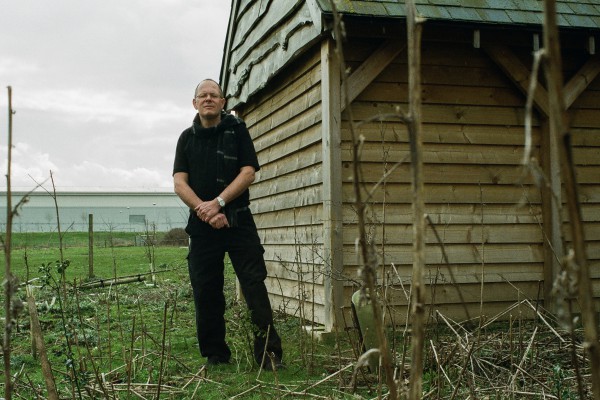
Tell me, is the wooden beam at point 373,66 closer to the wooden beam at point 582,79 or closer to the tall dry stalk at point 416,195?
the wooden beam at point 582,79

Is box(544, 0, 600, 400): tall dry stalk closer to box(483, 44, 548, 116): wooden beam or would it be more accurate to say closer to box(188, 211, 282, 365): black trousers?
box(188, 211, 282, 365): black trousers

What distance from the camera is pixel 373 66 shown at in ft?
22.1

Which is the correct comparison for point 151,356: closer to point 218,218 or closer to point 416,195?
point 218,218

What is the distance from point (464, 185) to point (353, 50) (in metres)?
1.77

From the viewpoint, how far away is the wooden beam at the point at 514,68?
696 cm

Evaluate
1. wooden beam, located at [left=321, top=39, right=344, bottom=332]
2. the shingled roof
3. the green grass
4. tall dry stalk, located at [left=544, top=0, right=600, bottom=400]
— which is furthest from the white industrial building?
tall dry stalk, located at [left=544, top=0, right=600, bottom=400]

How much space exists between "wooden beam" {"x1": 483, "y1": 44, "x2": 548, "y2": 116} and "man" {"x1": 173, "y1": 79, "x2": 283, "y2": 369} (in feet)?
10.0

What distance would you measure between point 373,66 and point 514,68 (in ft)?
4.87

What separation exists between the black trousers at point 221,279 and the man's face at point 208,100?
2.55ft

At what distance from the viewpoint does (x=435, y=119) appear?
7082mm

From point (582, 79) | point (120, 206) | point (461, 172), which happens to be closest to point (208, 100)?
point (461, 172)

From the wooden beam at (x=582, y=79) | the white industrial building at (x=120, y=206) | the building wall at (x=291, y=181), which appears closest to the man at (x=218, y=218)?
the building wall at (x=291, y=181)

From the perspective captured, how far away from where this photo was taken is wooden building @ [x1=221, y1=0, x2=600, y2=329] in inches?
263

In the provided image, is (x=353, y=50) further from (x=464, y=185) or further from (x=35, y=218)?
(x=35, y=218)
